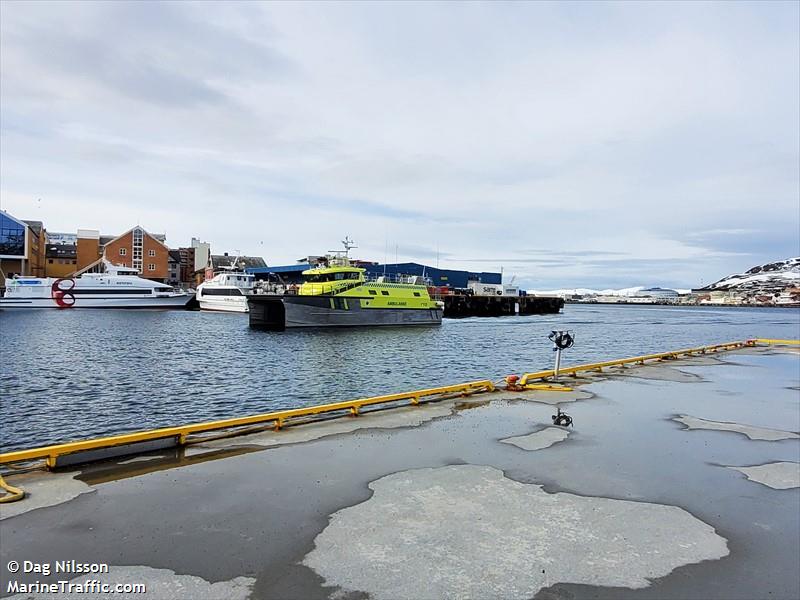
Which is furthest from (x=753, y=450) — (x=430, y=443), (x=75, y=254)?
(x=75, y=254)

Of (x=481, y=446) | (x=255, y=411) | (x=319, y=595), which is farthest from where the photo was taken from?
(x=255, y=411)

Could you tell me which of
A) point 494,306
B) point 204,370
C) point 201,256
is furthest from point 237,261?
point 204,370

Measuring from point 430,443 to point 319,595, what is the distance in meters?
3.90

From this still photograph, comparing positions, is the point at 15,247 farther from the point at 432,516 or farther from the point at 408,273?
the point at 432,516

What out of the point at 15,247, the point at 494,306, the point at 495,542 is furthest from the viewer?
the point at 494,306

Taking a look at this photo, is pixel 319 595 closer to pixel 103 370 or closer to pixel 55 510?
pixel 55 510

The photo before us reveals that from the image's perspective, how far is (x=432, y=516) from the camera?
14.8 feet

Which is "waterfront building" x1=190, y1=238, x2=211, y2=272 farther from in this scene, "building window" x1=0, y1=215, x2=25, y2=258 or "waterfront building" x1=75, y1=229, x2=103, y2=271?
"building window" x1=0, y1=215, x2=25, y2=258

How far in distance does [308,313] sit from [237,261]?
59588 millimetres

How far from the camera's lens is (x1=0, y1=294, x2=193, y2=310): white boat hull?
62250 mm

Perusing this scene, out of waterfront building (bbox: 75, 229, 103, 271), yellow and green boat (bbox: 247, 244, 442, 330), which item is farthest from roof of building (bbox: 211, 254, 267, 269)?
yellow and green boat (bbox: 247, 244, 442, 330)

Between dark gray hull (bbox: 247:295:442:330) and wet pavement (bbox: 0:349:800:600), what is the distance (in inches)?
1284

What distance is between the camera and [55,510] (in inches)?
176

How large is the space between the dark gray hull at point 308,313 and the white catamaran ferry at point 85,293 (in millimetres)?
32237
